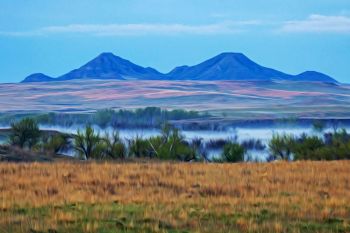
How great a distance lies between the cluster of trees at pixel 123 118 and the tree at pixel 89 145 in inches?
2953

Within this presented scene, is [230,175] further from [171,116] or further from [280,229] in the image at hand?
[171,116]

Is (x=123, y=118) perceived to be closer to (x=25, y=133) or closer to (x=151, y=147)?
(x=25, y=133)

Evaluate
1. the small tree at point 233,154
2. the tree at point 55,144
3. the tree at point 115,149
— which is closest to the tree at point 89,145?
the tree at point 115,149

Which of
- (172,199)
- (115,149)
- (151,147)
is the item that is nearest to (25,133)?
(115,149)

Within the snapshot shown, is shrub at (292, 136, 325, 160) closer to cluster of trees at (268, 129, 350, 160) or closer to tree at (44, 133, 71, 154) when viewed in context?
cluster of trees at (268, 129, 350, 160)

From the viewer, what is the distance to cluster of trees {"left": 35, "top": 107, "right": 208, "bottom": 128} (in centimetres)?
12725

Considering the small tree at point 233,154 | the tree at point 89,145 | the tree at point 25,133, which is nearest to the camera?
the tree at point 89,145

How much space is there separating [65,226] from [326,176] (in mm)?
12315

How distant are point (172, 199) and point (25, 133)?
33665mm

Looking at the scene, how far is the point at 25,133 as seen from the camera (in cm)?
4847

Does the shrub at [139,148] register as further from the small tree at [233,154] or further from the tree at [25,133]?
the tree at [25,133]

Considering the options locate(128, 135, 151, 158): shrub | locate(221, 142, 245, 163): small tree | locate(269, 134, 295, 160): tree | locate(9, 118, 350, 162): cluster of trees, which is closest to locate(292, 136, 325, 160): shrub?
locate(9, 118, 350, 162): cluster of trees

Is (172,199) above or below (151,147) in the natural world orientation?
above

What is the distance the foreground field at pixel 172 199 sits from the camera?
41.4ft
